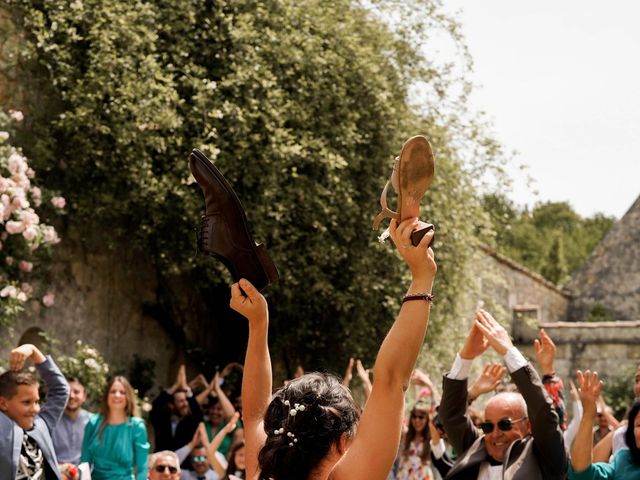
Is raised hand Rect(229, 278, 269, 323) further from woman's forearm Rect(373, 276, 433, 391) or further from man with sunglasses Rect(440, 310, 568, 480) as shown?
man with sunglasses Rect(440, 310, 568, 480)

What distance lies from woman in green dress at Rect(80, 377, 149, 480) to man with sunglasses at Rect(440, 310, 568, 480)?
3489 mm

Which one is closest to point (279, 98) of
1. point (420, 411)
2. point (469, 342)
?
point (420, 411)

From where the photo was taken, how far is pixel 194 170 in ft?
11.3

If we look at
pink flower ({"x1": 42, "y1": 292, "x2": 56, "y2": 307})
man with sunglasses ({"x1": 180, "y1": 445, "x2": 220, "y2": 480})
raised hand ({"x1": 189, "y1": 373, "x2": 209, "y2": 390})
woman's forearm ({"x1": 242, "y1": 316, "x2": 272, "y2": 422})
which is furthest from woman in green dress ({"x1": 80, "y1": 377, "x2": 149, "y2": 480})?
woman's forearm ({"x1": 242, "y1": 316, "x2": 272, "y2": 422})

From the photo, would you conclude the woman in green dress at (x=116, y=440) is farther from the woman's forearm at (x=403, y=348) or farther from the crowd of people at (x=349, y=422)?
the woman's forearm at (x=403, y=348)

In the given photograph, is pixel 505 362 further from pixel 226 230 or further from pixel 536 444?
pixel 226 230

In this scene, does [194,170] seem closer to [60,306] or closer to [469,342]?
[469,342]

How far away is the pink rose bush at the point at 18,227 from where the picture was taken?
34.7 ft

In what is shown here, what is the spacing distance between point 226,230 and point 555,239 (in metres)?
38.3

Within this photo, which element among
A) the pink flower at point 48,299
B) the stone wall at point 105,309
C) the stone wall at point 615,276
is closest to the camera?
the pink flower at point 48,299

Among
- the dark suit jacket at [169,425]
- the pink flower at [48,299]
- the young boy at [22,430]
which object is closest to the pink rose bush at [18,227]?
the pink flower at [48,299]

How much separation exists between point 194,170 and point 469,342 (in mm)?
2359

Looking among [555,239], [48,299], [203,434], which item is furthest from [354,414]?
[555,239]

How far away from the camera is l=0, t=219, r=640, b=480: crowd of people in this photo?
113 inches
